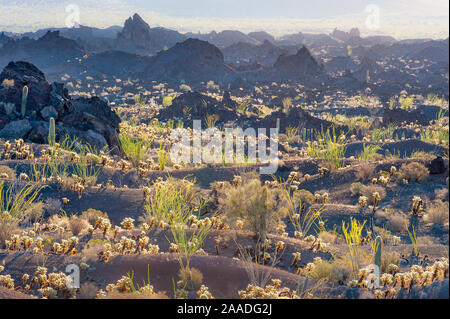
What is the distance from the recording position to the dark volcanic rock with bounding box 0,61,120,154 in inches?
543

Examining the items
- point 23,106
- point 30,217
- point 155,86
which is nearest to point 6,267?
point 30,217

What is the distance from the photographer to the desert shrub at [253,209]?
19.2ft

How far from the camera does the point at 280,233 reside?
6.90 m

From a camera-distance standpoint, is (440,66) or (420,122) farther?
(440,66)

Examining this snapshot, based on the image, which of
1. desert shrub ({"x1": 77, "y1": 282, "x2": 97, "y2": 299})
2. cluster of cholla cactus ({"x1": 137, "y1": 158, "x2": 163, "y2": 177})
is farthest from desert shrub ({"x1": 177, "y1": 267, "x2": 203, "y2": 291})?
cluster of cholla cactus ({"x1": 137, "y1": 158, "x2": 163, "y2": 177})

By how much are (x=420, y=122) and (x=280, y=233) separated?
21622 millimetres

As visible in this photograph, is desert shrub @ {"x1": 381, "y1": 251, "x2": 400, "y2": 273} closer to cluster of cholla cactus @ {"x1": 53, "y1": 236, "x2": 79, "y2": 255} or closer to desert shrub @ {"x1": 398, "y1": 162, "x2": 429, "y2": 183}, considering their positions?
cluster of cholla cactus @ {"x1": 53, "y1": 236, "x2": 79, "y2": 255}

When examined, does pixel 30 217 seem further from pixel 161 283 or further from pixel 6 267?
pixel 161 283

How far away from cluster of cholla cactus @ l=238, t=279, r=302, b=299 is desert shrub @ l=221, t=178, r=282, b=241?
4.71ft

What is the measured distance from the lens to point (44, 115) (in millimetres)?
15031

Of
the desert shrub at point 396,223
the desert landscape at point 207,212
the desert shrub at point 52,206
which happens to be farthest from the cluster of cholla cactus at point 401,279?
the desert shrub at point 52,206

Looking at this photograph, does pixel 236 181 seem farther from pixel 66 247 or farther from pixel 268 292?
pixel 268 292

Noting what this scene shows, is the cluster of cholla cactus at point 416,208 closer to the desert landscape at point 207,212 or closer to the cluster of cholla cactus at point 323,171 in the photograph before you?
the desert landscape at point 207,212

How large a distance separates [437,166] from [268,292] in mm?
6917
